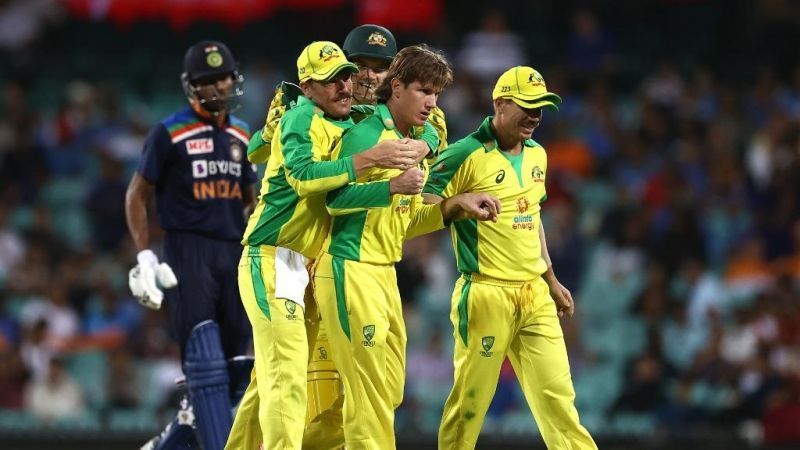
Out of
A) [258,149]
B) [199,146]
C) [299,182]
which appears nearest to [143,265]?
[199,146]

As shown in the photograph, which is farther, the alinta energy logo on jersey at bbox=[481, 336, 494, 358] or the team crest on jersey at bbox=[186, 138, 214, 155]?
the team crest on jersey at bbox=[186, 138, 214, 155]

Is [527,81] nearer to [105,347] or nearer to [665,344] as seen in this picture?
[665,344]

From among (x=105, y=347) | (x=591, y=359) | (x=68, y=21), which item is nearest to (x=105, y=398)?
(x=105, y=347)

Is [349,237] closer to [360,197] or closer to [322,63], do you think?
[360,197]

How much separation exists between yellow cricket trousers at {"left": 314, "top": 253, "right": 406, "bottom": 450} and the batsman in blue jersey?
55.4 inches

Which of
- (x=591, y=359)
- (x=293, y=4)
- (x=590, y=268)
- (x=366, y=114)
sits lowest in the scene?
(x=591, y=359)

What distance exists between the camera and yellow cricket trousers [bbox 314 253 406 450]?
6035 mm

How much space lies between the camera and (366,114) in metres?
6.52

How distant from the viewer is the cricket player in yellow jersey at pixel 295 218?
5965 mm

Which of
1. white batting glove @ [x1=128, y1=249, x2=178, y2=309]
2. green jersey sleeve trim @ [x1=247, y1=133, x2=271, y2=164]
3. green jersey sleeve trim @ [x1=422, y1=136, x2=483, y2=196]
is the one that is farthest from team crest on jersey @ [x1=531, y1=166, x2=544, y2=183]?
white batting glove @ [x1=128, y1=249, x2=178, y2=309]

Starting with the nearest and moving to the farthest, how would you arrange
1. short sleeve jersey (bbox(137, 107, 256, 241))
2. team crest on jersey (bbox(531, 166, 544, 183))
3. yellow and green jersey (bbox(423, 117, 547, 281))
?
yellow and green jersey (bbox(423, 117, 547, 281)) < team crest on jersey (bbox(531, 166, 544, 183)) < short sleeve jersey (bbox(137, 107, 256, 241))

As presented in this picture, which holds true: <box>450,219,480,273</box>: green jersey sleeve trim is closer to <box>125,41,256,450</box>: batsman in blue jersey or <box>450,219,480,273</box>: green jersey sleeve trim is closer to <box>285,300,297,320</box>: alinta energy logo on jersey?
<box>285,300,297,320</box>: alinta energy logo on jersey

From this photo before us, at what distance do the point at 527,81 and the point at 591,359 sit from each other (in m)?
5.15

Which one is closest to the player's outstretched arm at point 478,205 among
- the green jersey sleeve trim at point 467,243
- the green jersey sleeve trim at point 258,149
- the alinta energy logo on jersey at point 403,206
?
the green jersey sleeve trim at point 467,243
